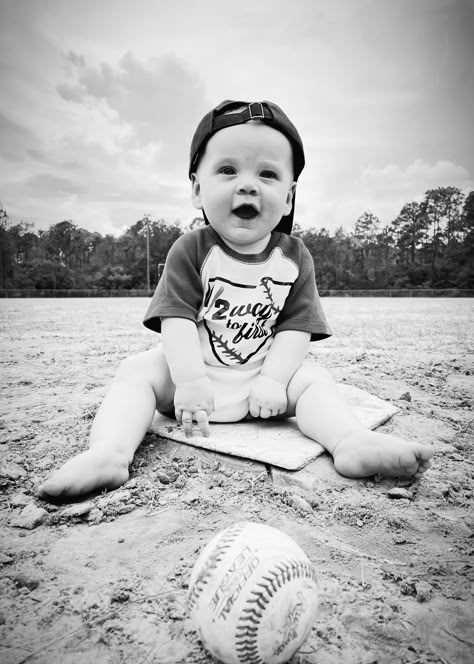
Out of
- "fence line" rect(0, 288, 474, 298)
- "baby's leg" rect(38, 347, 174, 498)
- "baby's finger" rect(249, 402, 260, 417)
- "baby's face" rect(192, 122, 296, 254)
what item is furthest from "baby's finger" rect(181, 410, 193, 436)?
"fence line" rect(0, 288, 474, 298)

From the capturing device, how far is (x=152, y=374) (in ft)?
6.87

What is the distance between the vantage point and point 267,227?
215 cm

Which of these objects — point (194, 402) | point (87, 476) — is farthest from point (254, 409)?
point (87, 476)

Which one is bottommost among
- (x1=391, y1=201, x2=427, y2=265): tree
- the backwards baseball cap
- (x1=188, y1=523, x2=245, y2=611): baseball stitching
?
(x1=188, y1=523, x2=245, y2=611): baseball stitching

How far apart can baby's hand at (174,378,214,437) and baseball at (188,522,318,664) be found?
95 centimetres

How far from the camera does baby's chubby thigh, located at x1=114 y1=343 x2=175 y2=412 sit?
6.80ft

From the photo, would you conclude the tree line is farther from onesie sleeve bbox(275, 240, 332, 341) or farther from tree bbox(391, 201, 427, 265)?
onesie sleeve bbox(275, 240, 332, 341)

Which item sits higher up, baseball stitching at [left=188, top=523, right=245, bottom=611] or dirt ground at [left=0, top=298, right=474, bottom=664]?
baseball stitching at [left=188, top=523, right=245, bottom=611]

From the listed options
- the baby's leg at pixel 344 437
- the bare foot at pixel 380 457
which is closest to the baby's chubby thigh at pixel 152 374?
the baby's leg at pixel 344 437

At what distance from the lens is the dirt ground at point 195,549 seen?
39.4 inches

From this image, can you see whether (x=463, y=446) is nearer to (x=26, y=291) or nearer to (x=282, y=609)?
(x=282, y=609)

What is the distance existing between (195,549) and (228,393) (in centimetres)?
94

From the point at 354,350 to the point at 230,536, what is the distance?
14.1 feet

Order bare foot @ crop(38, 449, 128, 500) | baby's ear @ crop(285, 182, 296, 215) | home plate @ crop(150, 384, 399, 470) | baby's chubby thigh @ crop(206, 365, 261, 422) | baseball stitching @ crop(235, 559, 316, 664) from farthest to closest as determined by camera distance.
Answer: baby's ear @ crop(285, 182, 296, 215) < baby's chubby thigh @ crop(206, 365, 261, 422) < home plate @ crop(150, 384, 399, 470) < bare foot @ crop(38, 449, 128, 500) < baseball stitching @ crop(235, 559, 316, 664)
